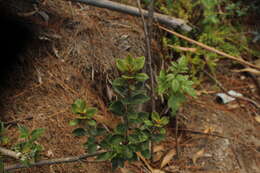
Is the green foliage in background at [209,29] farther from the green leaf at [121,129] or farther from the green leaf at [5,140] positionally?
the green leaf at [5,140]

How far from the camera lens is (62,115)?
181 cm

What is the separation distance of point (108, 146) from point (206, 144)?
3.35ft

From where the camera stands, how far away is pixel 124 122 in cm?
141

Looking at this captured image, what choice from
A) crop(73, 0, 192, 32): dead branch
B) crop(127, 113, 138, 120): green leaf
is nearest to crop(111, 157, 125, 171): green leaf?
crop(127, 113, 138, 120): green leaf

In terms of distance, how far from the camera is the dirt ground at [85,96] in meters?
1.74

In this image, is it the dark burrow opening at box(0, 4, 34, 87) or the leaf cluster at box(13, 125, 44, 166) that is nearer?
the leaf cluster at box(13, 125, 44, 166)

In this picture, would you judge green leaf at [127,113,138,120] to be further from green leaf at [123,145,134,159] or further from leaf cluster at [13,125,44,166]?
leaf cluster at [13,125,44,166]

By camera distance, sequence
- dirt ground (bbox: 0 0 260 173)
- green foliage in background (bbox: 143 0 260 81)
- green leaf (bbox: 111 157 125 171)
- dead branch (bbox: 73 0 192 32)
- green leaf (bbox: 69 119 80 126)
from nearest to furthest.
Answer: green leaf (bbox: 69 119 80 126) < green leaf (bbox: 111 157 125 171) < dirt ground (bbox: 0 0 260 173) < dead branch (bbox: 73 0 192 32) < green foliage in background (bbox: 143 0 260 81)

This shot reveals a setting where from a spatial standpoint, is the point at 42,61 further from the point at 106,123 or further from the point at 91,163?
the point at 91,163

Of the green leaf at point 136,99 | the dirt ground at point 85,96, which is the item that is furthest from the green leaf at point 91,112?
the dirt ground at point 85,96

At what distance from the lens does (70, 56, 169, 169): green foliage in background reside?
1248 mm

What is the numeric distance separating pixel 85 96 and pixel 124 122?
23.0 inches

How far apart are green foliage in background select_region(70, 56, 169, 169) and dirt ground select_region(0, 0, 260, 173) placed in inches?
9.3

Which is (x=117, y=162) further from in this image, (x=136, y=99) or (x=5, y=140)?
(x=5, y=140)
